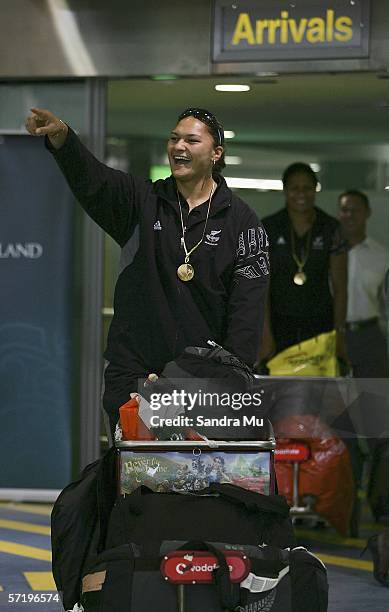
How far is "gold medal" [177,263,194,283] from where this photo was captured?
4.80 meters

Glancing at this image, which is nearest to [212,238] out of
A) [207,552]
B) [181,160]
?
[181,160]

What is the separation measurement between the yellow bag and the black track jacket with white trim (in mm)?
3197

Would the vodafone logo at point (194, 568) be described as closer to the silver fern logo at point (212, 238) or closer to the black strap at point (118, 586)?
the black strap at point (118, 586)

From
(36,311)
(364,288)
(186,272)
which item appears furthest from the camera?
(364,288)

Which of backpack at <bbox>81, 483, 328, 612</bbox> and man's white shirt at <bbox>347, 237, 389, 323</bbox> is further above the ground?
man's white shirt at <bbox>347, 237, 389, 323</bbox>

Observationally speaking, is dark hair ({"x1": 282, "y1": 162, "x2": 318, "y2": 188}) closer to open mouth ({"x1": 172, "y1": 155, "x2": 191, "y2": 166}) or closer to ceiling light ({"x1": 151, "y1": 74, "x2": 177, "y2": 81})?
ceiling light ({"x1": 151, "y1": 74, "x2": 177, "y2": 81})

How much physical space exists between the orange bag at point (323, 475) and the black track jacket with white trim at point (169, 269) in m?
2.68

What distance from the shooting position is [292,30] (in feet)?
26.4

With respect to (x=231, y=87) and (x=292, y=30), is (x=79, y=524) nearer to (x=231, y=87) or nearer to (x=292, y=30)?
(x=292, y=30)

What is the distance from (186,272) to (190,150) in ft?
1.46

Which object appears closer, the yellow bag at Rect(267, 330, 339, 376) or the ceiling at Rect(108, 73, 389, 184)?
the yellow bag at Rect(267, 330, 339, 376)

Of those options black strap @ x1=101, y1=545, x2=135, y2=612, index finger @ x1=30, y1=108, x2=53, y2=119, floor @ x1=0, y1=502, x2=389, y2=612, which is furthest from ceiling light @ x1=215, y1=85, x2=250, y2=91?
black strap @ x1=101, y1=545, x2=135, y2=612

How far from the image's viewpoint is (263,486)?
434 centimetres

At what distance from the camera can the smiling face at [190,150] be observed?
485 centimetres
